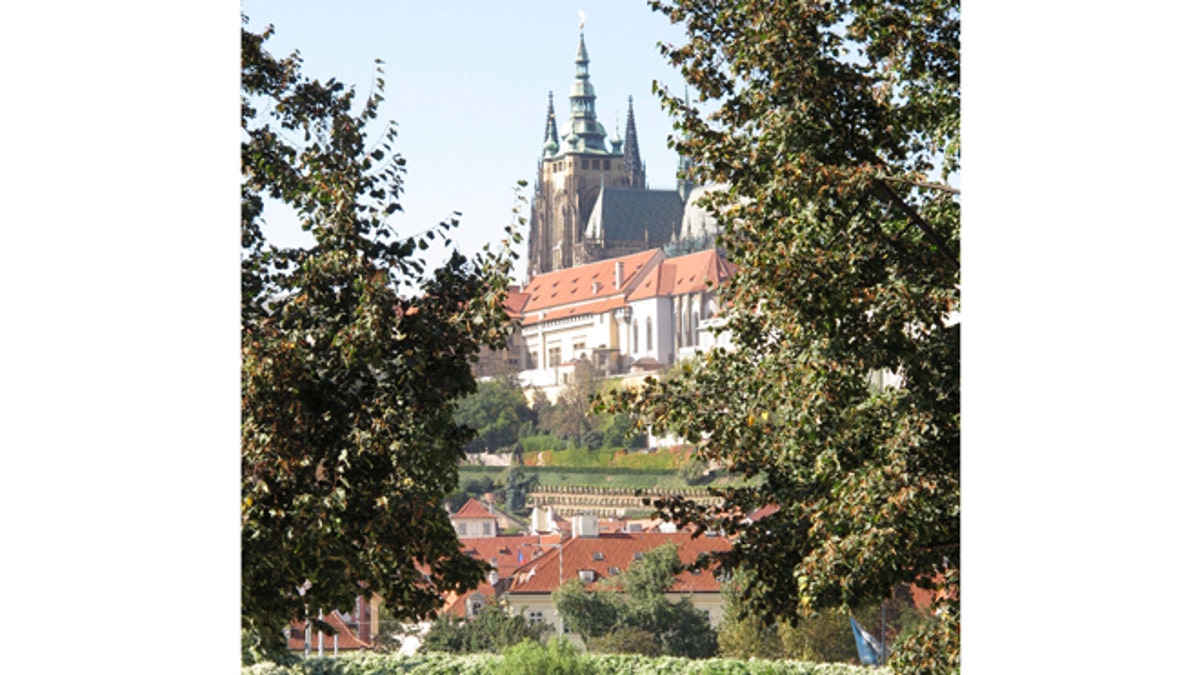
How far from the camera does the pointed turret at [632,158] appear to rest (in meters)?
20.3

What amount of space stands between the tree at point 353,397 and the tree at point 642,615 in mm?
16138

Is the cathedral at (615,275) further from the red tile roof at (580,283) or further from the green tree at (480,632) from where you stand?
the green tree at (480,632)

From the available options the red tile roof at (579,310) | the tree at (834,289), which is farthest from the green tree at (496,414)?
the tree at (834,289)

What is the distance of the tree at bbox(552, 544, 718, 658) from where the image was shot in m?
21.3

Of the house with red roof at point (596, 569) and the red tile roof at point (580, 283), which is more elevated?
the red tile roof at point (580, 283)

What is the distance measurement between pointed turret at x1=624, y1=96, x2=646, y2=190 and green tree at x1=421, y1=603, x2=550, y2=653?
22.7 feet

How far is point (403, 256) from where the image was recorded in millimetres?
4875

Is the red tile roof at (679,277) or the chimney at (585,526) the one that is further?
the red tile roof at (679,277)

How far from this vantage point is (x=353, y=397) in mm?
4645

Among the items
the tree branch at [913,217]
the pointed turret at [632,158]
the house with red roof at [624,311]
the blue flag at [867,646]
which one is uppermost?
the pointed turret at [632,158]


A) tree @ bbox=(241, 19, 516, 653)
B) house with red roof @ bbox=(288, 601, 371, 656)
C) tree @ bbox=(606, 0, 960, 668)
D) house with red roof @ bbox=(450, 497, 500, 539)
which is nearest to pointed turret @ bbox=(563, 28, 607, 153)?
house with red roof @ bbox=(450, 497, 500, 539)

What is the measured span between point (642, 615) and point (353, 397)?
59.0 feet
